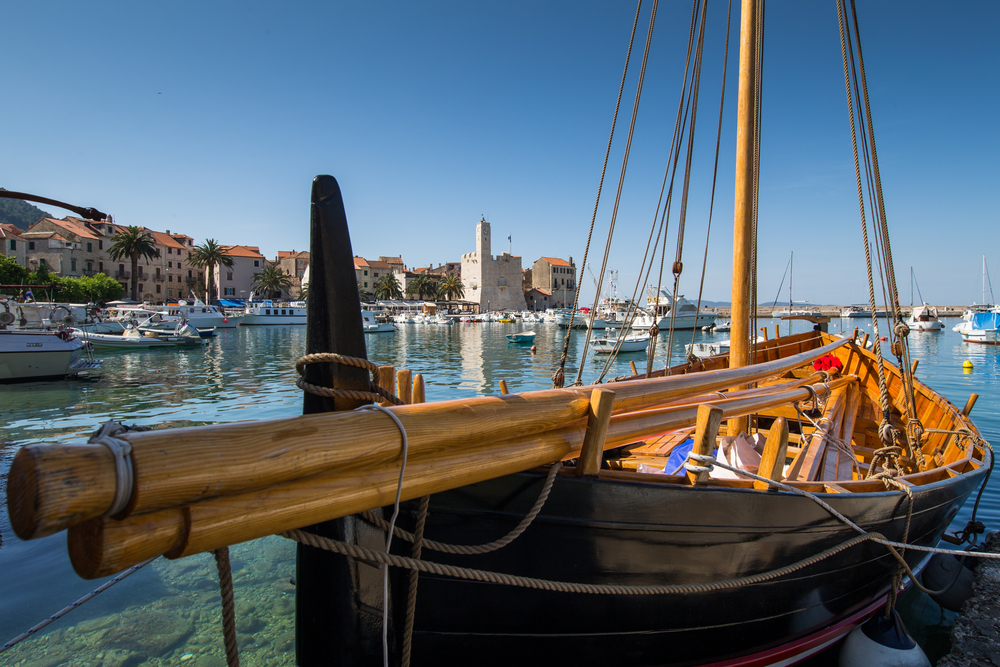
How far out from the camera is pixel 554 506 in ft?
6.72

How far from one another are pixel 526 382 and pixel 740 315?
13.6m

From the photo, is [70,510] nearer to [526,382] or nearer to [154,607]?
[154,607]

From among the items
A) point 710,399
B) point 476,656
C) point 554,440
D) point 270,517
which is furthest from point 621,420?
point 270,517

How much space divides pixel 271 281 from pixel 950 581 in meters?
74.1

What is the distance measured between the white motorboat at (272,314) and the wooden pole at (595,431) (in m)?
53.8

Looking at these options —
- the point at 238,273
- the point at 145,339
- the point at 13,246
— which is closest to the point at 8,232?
the point at 13,246

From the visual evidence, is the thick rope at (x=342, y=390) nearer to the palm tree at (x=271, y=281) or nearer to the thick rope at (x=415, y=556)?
the thick rope at (x=415, y=556)

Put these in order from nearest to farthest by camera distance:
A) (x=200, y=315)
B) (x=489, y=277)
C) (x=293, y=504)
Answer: (x=293, y=504) → (x=200, y=315) → (x=489, y=277)

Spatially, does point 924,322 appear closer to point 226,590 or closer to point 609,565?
point 609,565

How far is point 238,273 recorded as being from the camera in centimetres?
7306

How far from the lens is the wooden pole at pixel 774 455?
90.5 inches

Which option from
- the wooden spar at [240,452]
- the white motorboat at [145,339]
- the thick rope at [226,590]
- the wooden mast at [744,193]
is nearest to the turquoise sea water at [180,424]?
the white motorboat at [145,339]

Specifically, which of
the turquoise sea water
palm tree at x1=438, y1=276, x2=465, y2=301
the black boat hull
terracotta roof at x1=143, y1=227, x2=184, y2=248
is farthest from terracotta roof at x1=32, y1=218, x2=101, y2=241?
the black boat hull

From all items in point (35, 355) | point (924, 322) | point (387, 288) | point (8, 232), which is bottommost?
point (35, 355)
